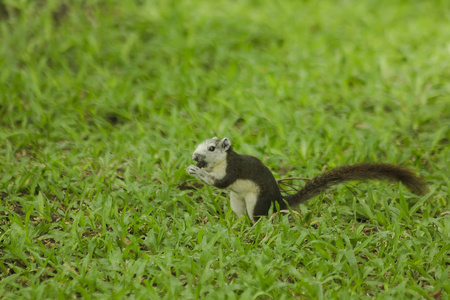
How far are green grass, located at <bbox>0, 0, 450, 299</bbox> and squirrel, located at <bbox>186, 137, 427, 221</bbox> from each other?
0.12 meters

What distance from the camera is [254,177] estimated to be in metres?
3.28

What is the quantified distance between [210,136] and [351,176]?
64.3 inches

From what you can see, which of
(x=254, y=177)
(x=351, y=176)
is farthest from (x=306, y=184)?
(x=254, y=177)

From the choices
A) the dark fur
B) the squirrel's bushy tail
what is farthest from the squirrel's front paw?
the squirrel's bushy tail

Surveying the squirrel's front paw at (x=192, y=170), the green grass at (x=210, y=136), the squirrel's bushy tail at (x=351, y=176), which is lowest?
the green grass at (x=210, y=136)

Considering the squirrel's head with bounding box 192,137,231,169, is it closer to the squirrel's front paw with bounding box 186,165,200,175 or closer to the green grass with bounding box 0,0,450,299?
the squirrel's front paw with bounding box 186,165,200,175

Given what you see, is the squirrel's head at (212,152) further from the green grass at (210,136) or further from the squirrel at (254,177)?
the green grass at (210,136)

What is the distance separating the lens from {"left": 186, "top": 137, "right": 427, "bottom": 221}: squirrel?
3.23 m

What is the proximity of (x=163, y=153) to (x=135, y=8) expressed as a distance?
332 centimetres

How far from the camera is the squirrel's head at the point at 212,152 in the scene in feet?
10.6

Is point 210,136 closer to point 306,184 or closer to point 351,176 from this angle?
point 306,184

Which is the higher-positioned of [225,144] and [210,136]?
[225,144]

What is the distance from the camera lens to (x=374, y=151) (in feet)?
14.6

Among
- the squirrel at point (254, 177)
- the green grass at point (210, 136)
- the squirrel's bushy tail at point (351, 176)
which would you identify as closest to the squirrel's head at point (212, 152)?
the squirrel at point (254, 177)
